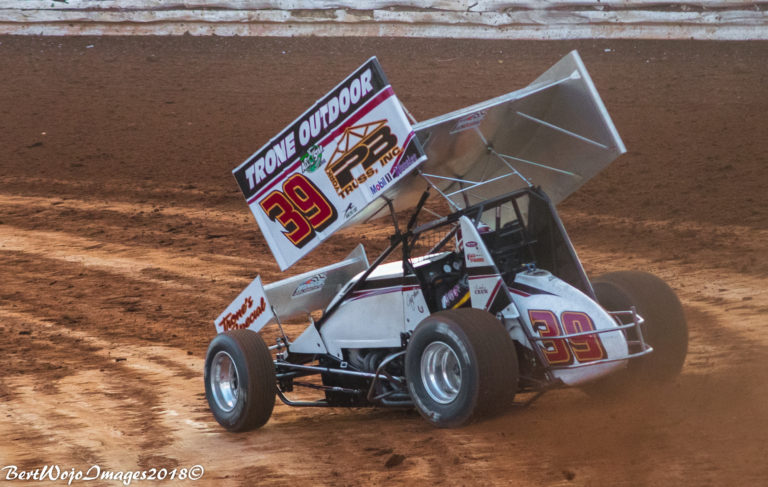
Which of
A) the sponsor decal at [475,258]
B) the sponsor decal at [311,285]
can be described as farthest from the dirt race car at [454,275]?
the sponsor decal at [311,285]

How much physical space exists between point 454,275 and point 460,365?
3.38 ft

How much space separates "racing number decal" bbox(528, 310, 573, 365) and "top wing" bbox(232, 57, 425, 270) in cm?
122

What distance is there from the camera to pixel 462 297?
6457 millimetres

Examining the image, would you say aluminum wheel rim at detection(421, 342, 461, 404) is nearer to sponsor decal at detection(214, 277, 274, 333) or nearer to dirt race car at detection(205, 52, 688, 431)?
dirt race car at detection(205, 52, 688, 431)

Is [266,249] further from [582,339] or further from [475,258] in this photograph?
[582,339]

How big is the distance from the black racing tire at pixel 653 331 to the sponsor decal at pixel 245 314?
8.26 ft

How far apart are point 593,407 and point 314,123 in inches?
105

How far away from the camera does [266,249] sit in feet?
42.5

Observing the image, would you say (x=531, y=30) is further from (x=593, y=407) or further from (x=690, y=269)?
(x=593, y=407)

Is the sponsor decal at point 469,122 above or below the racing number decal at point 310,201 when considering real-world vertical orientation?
above

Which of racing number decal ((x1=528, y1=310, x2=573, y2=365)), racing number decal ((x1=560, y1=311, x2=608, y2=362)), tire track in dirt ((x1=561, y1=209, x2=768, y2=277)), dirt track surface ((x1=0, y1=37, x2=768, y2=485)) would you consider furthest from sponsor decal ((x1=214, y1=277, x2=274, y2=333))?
tire track in dirt ((x1=561, y1=209, x2=768, y2=277))

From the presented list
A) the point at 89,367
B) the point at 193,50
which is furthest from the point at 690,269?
the point at 193,50

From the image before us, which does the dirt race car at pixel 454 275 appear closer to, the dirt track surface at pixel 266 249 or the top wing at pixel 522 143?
the top wing at pixel 522 143

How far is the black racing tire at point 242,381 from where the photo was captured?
6820mm
